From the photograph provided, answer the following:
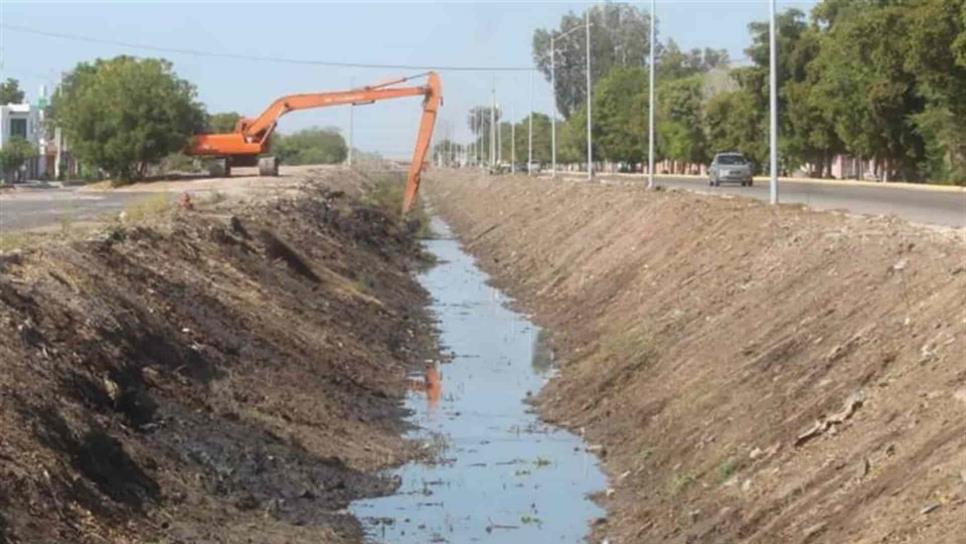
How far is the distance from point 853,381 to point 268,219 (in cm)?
2749

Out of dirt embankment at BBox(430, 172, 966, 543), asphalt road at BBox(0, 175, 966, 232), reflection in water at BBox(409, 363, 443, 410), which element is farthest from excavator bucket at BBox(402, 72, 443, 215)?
reflection in water at BBox(409, 363, 443, 410)

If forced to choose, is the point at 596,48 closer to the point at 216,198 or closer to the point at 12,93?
the point at 12,93

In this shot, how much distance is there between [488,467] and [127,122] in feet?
219

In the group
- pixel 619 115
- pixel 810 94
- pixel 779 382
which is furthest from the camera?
pixel 619 115

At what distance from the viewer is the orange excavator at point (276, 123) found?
73.5 metres

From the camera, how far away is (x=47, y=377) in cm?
1511

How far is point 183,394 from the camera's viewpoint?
19.0 meters

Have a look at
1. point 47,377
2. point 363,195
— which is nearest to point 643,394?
point 47,377

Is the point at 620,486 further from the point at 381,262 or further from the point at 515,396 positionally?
the point at 381,262

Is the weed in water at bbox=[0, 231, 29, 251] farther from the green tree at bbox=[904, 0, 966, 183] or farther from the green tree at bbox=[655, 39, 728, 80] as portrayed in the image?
the green tree at bbox=[655, 39, 728, 80]

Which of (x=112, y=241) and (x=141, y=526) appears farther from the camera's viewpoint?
(x=112, y=241)

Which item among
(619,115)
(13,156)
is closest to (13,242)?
(13,156)

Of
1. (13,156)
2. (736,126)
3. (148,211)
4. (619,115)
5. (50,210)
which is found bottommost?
(50,210)

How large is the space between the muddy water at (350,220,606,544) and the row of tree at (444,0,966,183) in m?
31.1
